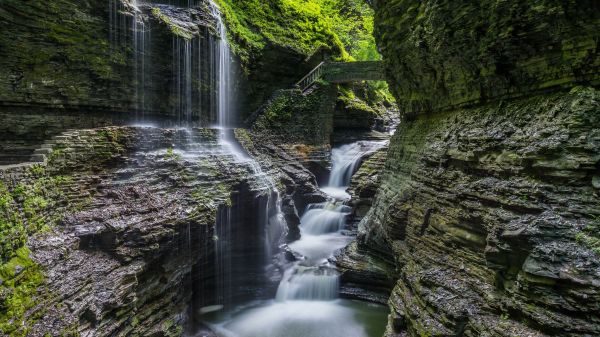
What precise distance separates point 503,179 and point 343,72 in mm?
17086

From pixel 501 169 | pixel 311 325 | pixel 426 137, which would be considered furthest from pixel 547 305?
pixel 311 325

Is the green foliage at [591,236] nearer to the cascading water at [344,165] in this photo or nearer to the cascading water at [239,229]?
the cascading water at [239,229]

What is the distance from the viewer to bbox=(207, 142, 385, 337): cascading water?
973 centimetres

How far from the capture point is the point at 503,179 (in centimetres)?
630

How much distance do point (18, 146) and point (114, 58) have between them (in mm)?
4206

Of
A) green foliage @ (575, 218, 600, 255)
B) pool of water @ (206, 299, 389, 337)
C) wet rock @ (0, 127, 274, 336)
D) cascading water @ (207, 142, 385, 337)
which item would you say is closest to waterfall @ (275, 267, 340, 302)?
cascading water @ (207, 142, 385, 337)

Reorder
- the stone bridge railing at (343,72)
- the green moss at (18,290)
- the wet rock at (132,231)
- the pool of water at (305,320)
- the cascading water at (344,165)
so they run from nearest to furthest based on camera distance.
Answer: the green moss at (18,290)
the wet rock at (132,231)
the pool of water at (305,320)
the cascading water at (344,165)
the stone bridge railing at (343,72)

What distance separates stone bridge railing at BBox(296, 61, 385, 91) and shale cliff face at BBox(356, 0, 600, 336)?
472 inches

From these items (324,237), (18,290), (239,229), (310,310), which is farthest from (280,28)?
(18,290)

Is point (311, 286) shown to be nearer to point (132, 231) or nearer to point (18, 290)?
point (132, 231)

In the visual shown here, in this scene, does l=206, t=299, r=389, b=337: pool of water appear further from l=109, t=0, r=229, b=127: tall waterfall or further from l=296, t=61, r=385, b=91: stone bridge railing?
l=296, t=61, r=385, b=91: stone bridge railing

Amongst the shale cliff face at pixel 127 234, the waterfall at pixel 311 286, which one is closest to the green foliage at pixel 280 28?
the shale cliff face at pixel 127 234

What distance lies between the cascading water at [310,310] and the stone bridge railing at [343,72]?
10.5m

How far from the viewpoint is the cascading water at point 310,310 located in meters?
9.73
